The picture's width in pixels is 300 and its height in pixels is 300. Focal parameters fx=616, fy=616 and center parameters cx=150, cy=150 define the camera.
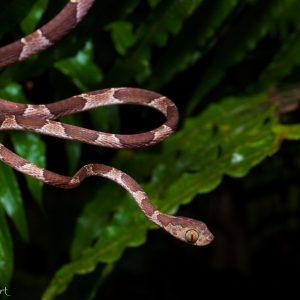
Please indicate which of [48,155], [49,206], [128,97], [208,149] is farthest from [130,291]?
[128,97]

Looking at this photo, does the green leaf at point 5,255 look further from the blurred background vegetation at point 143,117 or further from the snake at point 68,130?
the snake at point 68,130

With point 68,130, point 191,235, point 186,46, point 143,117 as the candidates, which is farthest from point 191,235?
point 143,117

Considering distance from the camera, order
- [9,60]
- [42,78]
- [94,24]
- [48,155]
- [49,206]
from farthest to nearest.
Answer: [49,206]
[48,155]
[42,78]
[94,24]
[9,60]

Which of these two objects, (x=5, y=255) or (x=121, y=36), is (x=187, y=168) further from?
(x=5, y=255)

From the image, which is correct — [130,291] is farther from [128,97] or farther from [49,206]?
[128,97]

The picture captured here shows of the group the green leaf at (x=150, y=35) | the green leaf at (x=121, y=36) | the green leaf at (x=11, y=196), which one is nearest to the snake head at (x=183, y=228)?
the green leaf at (x=11, y=196)

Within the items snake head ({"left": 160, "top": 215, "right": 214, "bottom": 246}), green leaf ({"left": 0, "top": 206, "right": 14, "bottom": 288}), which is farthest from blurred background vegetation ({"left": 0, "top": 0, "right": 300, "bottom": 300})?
snake head ({"left": 160, "top": 215, "right": 214, "bottom": 246})

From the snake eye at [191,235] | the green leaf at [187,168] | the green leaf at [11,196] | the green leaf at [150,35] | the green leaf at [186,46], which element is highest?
the green leaf at [150,35]
